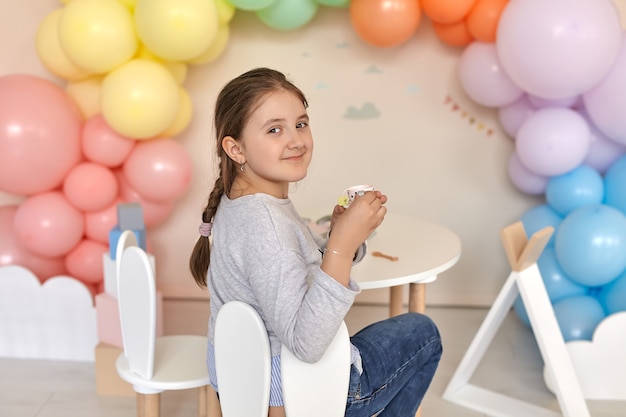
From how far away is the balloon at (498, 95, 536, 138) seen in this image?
2.79 metres

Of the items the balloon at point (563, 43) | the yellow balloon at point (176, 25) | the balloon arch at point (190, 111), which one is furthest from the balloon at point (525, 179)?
the yellow balloon at point (176, 25)

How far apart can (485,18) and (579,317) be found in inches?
42.6

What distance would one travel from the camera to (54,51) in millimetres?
2666

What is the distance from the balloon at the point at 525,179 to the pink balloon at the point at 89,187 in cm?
153

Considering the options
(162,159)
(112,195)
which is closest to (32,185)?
(112,195)

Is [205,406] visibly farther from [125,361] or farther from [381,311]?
[381,311]

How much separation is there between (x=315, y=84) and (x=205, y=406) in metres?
1.56

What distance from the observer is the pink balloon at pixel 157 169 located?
8.84 ft

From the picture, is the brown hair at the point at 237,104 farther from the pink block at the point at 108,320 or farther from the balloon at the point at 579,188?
the balloon at the point at 579,188

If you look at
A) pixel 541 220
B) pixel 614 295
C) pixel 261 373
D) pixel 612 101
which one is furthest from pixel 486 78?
pixel 261 373

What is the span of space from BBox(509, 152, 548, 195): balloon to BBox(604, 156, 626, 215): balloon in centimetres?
25

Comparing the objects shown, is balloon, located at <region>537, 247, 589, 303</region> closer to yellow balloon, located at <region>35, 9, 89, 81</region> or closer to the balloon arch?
the balloon arch

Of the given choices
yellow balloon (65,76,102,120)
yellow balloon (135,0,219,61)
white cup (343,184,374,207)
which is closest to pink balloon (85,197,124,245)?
yellow balloon (65,76,102,120)

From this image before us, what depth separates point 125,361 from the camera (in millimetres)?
1833
